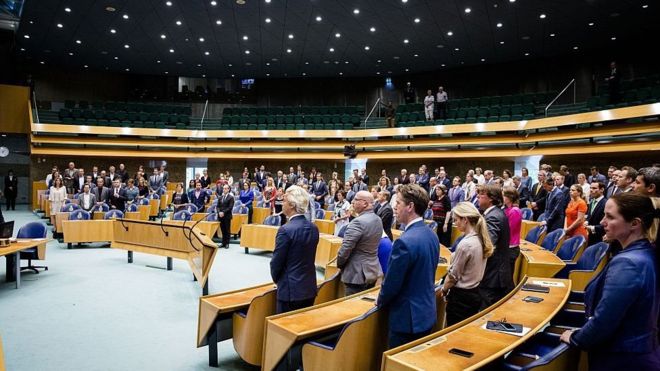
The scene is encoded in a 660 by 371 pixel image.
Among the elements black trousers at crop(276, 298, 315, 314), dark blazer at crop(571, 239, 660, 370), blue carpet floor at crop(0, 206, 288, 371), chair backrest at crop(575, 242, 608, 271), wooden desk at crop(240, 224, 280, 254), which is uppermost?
dark blazer at crop(571, 239, 660, 370)

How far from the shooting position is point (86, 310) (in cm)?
497

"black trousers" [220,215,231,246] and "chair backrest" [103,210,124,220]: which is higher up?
"chair backrest" [103,210,124,220]

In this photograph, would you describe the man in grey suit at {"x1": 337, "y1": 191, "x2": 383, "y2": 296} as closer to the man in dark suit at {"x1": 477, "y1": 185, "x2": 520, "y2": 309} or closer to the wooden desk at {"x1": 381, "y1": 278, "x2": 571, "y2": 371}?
the man in dark suit at {"x1": 477, "y1": 185, "x2": 520, "y2": 309}

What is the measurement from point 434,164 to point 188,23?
33.3 feet

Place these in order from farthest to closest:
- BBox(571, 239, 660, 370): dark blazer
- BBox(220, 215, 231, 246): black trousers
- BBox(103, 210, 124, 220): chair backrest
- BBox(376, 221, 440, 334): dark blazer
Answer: BBox(220, 215, 231, 246): black trousers < BBox(103, 210, 124, 220): chair backrest < BBox(376, 221, 440, 334): dark blazer < BBox(571, 239, 660, 370): dark blazer

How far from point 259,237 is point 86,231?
12.0 ft

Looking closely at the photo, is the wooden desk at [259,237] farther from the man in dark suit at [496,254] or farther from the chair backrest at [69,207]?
the man in dark suit at [496,254]

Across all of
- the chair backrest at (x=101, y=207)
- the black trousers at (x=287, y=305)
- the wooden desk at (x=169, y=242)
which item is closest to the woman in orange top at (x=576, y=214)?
the black trousers at (x=287, y=305)

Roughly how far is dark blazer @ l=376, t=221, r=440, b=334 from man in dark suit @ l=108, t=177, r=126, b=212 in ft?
33.2

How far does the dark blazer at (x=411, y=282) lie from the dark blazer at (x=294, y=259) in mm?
864

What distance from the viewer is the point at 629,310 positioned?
1.77 m

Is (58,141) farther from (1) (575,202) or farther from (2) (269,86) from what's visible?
(1) (575,202)

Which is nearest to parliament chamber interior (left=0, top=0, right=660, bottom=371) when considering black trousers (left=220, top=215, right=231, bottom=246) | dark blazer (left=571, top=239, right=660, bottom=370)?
dark blazer (left=571, top=239, right=660, bottom=370)

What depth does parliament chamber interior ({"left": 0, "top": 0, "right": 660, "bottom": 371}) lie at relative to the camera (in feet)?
8.36
